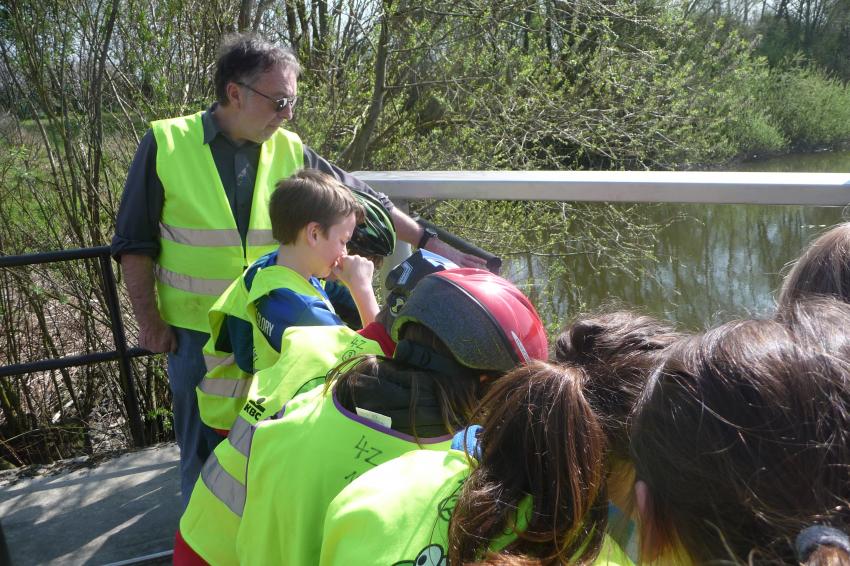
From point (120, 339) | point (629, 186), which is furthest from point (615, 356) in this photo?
point (120, 339)

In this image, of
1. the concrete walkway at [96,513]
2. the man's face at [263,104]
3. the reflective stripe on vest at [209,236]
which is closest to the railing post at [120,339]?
the concrete walkway at [96,513]

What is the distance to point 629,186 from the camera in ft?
8.34

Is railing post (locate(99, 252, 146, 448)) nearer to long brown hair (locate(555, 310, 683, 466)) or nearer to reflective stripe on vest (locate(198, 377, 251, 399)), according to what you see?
reflective stripe on vest (locate(198, 377, 251, 399))

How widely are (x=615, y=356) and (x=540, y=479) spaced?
12.6 inches

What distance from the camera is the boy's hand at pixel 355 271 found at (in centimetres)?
241

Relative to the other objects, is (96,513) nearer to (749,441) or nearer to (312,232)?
(312,232)

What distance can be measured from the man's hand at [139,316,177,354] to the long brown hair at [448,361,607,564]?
1.97m

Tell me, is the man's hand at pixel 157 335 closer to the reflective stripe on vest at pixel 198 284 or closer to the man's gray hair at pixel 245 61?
the reflective stripe on vest at pixel 198 284

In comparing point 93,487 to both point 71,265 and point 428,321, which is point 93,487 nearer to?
point 71,265

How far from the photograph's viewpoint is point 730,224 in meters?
3.87

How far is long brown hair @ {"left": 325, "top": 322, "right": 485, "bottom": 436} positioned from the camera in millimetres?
1487

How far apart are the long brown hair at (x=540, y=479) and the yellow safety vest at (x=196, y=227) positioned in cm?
176

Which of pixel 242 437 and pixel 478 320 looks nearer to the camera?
pixel 478 320

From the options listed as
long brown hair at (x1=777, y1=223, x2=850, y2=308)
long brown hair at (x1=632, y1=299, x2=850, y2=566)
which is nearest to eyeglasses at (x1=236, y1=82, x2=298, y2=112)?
long brown hair at (x1=777, y1=223, x2=850, y2=308)
